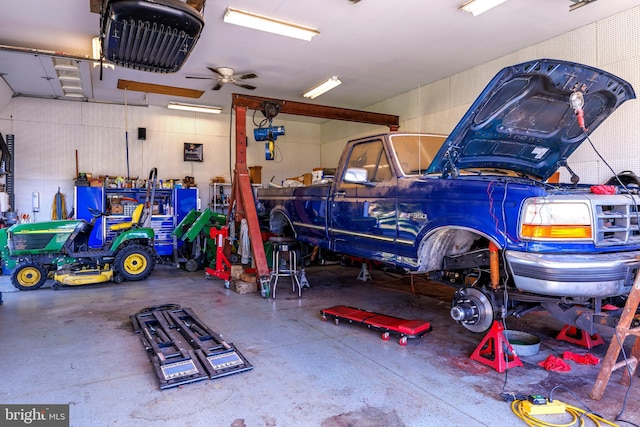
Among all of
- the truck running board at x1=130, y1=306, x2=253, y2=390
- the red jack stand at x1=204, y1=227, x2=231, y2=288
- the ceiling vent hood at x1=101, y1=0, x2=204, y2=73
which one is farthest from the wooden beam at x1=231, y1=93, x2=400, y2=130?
the truck running board at x1=130, y1=306, x2=253, y2=390

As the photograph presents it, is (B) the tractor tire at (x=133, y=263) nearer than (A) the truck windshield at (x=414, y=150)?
No

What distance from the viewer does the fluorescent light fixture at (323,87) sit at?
7557 millimetres

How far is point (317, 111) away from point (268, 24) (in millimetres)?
2421

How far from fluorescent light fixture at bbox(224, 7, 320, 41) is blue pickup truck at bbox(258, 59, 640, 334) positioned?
2084 mm

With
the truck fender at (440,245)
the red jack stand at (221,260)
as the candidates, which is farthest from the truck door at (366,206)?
the red jack stand at (221,260)

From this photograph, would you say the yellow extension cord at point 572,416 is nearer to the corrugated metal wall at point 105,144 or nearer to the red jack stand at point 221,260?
the red jack stand at point 221,260

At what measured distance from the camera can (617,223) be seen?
2730mm

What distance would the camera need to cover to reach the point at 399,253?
3594 millimetres

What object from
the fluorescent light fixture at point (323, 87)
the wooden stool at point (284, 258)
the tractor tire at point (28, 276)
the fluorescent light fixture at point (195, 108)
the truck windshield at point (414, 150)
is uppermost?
the fluorescent light fixture at point (323, 87)

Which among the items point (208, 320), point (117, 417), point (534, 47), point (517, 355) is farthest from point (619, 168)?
point (117, 417)

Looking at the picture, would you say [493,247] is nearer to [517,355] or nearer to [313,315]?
[517,355]

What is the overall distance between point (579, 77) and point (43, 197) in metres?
9.81

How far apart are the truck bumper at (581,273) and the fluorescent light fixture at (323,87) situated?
19.2 feet

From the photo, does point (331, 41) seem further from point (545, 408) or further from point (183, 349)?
point (545, 408)
